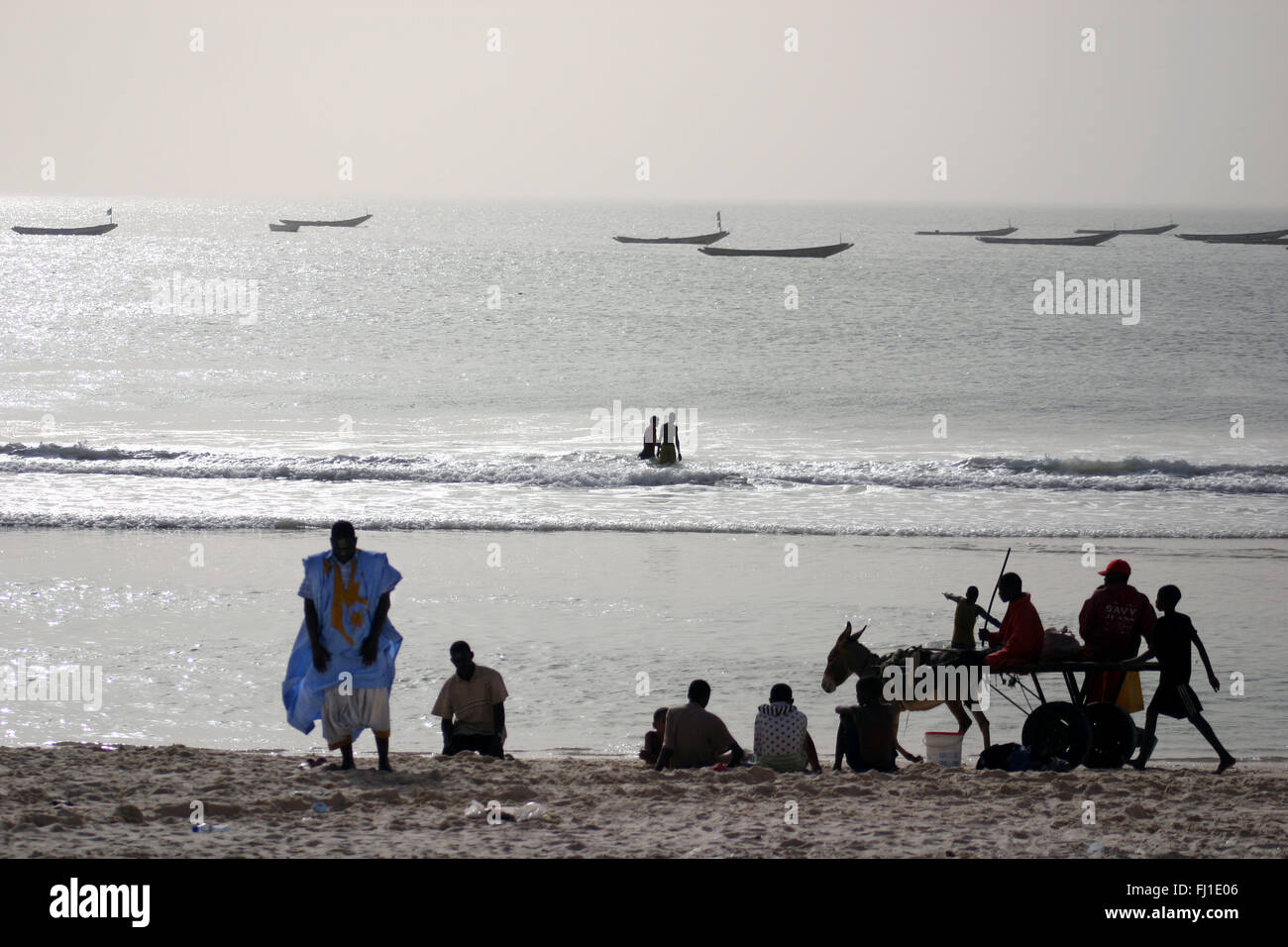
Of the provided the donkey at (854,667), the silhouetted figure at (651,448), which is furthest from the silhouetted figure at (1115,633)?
the silhouetted figure at (651,448)

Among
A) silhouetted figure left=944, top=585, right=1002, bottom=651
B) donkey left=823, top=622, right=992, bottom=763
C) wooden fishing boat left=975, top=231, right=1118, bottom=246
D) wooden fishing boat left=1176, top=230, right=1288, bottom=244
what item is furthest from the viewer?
wooden fishing boat left=975, top=231, right=1118, bottom=246

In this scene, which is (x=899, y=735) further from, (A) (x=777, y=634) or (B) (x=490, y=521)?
(B) (x=490, y=521)

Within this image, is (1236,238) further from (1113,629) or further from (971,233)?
(1113,629)

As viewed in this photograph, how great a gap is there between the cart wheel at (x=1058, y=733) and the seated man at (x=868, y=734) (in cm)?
81

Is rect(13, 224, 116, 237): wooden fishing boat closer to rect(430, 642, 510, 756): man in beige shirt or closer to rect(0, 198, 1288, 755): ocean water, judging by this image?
rect(0, 198, 1288, 755): ocean water

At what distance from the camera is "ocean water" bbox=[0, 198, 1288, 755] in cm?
1178

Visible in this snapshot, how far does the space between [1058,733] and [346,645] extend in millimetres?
4087

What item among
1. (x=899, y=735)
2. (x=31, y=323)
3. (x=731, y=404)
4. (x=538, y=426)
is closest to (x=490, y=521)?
(x=899, y=735)

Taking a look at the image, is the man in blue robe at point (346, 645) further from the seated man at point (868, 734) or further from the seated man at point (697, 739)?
the seated man at point (868, 734)

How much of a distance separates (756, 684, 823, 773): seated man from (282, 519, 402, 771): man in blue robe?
2.17 metres

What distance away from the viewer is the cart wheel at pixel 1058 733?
24.7 feet

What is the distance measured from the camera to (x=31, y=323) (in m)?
54.0

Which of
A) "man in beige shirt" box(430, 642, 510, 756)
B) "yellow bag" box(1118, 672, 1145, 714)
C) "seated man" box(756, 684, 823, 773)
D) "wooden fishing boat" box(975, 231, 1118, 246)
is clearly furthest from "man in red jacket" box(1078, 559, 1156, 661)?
"wooden fishing boat" box(975, 231, 1118, 246)
